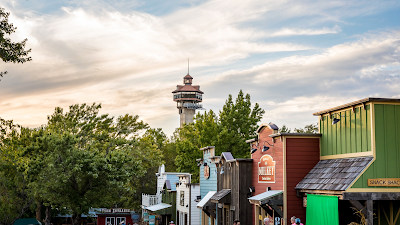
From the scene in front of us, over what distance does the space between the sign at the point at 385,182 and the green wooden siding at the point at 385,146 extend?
0.35 feet

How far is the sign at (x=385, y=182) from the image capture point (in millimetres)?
13609

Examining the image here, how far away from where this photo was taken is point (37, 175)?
27.5 metres

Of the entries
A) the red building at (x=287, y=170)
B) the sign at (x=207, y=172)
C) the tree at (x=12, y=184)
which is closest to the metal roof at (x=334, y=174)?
the red building at (x=287, y=170)

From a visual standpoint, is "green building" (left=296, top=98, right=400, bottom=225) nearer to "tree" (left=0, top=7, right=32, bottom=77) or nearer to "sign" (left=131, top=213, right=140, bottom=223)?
"tree" (left=0, top=7, right=32, bottom=77)

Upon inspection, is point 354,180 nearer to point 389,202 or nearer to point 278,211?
point 389,202

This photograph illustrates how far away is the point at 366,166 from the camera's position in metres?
13.6

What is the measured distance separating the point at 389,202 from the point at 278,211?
13.6ft

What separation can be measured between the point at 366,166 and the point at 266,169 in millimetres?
5969

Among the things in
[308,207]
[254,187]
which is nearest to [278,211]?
[308,207]

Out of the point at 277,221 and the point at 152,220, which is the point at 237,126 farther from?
the point at 277,221

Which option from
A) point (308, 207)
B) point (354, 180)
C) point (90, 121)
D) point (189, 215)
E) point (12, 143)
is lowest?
point (189, 215)

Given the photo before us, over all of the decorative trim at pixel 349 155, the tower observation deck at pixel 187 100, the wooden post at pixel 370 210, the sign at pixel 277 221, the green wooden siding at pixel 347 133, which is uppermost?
the tower observation deck at pixel 187 100

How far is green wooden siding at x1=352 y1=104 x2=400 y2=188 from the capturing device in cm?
1366

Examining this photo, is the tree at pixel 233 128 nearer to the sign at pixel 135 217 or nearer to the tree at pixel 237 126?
the tree at pixel 237 126
